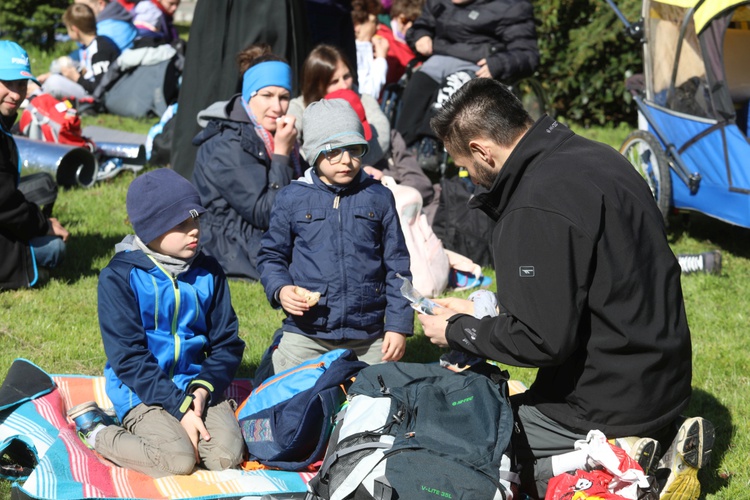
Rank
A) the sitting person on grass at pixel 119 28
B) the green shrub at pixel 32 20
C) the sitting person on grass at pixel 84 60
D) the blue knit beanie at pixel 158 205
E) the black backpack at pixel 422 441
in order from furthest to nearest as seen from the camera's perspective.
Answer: the green shrub at pixel 32 20 < the sitting person on grass at pixel 119 28 < the sitting person on grass at pixel 84 60 < the blue knit beanie at pixel 158 205 < the black backpack at pixel 422 441

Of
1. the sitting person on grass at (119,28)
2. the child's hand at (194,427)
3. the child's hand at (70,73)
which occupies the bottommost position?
the child's hand at (70,73)

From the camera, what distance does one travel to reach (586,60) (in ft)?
37.4

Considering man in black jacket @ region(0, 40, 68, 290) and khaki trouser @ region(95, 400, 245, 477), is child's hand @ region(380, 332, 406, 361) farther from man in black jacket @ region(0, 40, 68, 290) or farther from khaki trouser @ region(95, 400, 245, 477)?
man in black jacket @ region(0, 40, 68, 290)

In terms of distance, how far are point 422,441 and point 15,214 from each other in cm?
344

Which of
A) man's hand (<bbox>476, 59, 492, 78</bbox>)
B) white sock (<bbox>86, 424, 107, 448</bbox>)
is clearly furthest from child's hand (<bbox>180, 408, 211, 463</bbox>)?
man's hand (<bbox>476, 59, 492, 78</bbox>)

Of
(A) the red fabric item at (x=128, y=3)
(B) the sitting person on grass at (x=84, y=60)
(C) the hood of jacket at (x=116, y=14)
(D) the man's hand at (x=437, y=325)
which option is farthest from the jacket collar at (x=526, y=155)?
(A) the red fabric item at (x=128, y=3)

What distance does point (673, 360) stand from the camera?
132 inches

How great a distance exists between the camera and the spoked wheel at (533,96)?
9.81 meters

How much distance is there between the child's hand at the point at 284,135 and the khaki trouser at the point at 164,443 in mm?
2244

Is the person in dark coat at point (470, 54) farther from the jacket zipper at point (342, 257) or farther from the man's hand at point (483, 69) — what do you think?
the jacket zipper at point (342, 257)

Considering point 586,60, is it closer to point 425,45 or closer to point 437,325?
point 425,45

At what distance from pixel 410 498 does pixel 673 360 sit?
43.2 inches

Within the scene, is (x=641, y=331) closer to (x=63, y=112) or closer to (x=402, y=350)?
(x=402, y=350)

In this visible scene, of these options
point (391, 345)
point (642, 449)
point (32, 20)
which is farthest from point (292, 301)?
point (32, 20)
